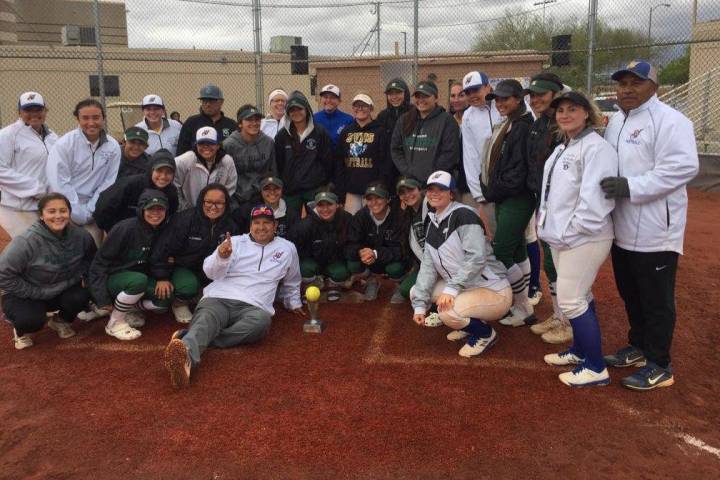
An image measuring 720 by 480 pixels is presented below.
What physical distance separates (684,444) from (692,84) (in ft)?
47.3

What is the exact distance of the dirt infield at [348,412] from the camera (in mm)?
3082

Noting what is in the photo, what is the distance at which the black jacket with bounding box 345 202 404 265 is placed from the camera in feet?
18.6

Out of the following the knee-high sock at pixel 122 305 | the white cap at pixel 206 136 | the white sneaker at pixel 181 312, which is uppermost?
the white cap at pixel 206 136

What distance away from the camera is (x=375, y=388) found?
3.93 meters

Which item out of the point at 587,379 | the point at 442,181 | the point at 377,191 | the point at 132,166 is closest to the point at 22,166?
the point at 132,166

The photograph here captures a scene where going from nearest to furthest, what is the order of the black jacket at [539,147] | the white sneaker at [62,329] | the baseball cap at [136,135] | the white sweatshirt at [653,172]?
the white sweatshirt at [653,172], the black jacket at [539,147], the white sneaker at [62,329], the baseball cap at [136,135]

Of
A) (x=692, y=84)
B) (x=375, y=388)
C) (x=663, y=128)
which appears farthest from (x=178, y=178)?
(x=692, y=84)

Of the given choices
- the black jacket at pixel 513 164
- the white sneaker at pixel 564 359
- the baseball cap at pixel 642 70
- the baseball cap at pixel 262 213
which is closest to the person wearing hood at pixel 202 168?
the baseball cap at pixel 262 213

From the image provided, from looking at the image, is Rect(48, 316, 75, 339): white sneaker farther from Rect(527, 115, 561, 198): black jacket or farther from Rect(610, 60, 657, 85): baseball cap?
Rect(610, 60, 657, 85): baseball cap

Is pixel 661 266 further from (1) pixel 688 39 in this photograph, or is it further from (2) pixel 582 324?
(1) pixel 688 39

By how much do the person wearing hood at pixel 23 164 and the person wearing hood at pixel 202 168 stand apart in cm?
122

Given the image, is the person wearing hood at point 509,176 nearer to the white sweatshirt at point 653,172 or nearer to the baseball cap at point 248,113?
the white sweatshirt at point 653,172

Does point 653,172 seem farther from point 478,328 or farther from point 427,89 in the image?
point 427,89

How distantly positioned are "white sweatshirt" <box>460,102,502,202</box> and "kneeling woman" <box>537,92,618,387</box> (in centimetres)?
112
